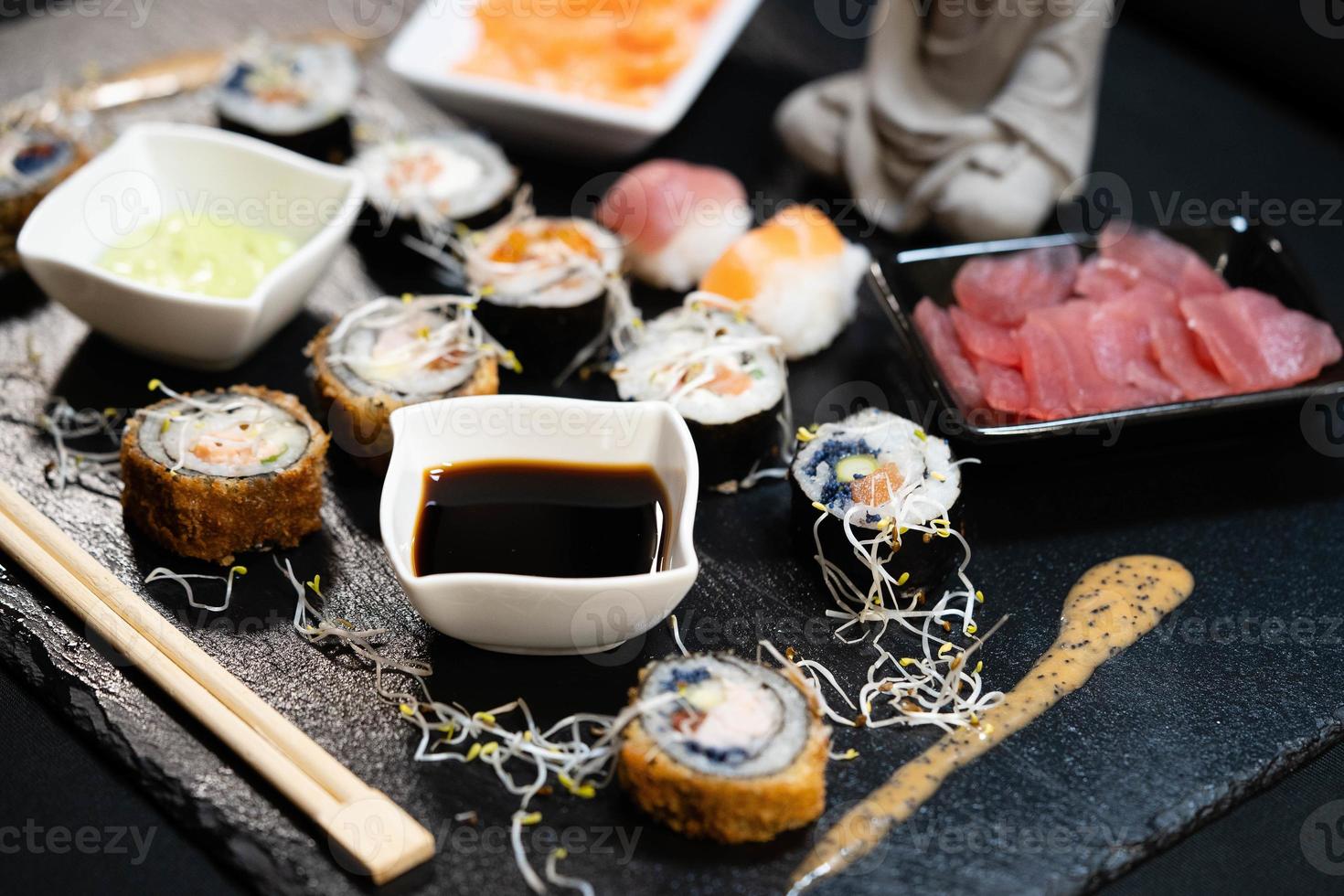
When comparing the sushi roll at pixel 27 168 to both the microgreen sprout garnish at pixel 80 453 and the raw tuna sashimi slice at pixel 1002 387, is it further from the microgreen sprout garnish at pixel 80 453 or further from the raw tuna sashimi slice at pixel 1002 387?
the raw tuna sashimi slice at pixel 1002 387

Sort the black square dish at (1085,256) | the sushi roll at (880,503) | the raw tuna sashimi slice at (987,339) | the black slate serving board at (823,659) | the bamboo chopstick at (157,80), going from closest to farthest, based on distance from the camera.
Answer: the black slate serving board at (823,659)
the sushi roll at (880,503)
the black square dish at (1085,256)
the raw tuna sashimi slice at (987,339)
the bamboo chopstick at (157,80)

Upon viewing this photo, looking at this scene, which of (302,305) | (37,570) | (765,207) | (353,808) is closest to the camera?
(353,808)

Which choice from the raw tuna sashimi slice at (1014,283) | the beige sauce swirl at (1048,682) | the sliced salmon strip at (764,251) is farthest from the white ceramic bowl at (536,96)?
the beige sauce swirl at (1048,682)

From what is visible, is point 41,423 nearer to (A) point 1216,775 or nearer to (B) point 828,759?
(B) point 828,759

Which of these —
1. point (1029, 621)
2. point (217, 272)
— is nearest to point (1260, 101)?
point (1029, 621)

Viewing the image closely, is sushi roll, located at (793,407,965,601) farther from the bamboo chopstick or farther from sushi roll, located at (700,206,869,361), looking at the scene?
the bamboo chopstick

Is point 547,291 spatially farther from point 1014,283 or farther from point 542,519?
point 1014,283

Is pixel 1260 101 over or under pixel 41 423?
over
